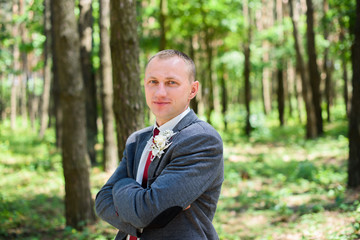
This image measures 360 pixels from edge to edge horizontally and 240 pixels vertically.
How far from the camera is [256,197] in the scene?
810cm

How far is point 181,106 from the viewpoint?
6.68 feet

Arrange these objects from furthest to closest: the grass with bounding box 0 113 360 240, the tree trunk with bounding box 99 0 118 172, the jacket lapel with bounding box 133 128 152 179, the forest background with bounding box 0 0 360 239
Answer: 1. the tree trunk with bounding box 99 0 118 172
2. the grass with bounding box 0 113 360 240
3. the forest background with bounding box 0 0 360 239
4. the jacket lapel with bounding box 133 128 152 179

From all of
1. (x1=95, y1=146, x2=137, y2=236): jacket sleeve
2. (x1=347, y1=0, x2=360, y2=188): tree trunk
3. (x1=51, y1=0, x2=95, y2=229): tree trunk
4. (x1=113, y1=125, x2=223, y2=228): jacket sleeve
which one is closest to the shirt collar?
(x1=113, y1=125, x2=223, y2=228): jacket sleeve

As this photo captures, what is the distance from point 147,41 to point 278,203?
11.7 meters

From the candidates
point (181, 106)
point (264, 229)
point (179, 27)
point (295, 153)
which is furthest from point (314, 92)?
point (181, 106)

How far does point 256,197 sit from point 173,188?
22.2ft

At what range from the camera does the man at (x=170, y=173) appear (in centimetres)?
178

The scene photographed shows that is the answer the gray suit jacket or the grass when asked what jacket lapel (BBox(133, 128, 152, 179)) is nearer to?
the gray suit jacket

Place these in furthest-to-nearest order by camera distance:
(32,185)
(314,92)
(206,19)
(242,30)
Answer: (242,30)
(206,19)
(314,92)
(32,185)

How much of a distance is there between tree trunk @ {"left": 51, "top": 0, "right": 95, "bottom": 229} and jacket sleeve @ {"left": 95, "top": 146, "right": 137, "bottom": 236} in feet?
13.8

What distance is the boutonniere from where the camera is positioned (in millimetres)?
1924

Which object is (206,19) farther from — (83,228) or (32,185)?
(83,228)

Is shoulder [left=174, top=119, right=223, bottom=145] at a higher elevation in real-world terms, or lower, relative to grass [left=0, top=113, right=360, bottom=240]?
higher

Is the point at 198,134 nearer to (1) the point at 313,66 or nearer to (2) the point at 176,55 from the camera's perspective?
(2) the point at 176,55
